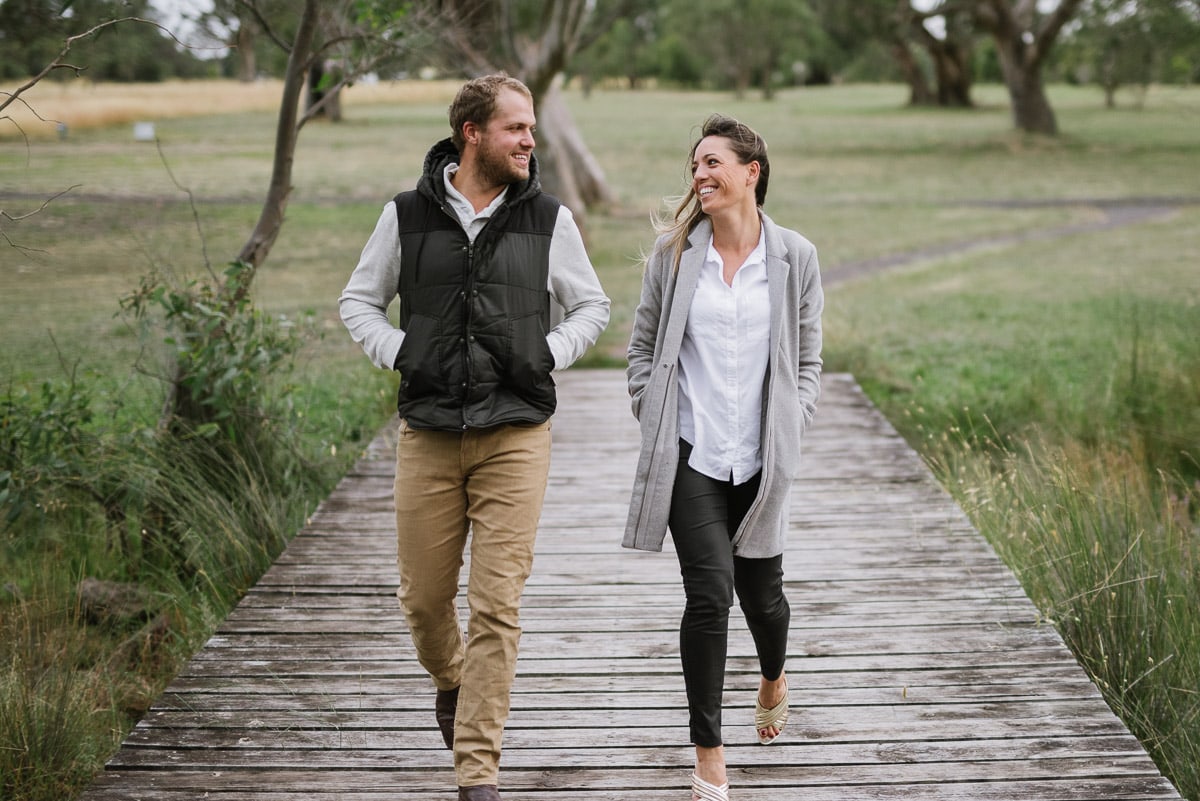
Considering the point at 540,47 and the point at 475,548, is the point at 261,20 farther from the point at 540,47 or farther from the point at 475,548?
the point at 540,47

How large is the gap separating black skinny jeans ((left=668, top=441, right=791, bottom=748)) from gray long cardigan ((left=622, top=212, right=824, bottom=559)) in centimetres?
7

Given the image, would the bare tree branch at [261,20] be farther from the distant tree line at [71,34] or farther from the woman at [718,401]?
the woman at [718,401]

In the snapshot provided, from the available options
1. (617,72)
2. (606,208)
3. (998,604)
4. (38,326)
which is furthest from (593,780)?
(617,72)

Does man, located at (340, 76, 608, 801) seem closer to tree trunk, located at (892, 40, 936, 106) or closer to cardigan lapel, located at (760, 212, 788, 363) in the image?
cardigan lapel, located at (760, 212, 788, 363)

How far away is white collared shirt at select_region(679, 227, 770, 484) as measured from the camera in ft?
12.0

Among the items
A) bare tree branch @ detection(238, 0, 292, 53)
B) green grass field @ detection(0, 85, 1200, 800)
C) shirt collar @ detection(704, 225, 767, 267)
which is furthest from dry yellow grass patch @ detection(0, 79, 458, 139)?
shirt collar @ detection(704, 225, 767, 267)

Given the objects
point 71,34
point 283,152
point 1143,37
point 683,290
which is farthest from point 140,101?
point 683,290

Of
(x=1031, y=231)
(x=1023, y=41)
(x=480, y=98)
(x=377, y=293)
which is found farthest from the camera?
(x=1023, y=41)

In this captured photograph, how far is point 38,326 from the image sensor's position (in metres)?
12.0

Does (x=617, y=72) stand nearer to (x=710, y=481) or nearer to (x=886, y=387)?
(x=886, y=387)

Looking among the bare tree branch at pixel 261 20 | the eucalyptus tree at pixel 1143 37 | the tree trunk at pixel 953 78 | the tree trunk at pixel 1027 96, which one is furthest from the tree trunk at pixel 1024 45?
the bare tree branch at pixel 261 20

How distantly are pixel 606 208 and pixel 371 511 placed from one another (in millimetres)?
15125

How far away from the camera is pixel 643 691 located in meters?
4.40

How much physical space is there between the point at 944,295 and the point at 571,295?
1145 centimetres
